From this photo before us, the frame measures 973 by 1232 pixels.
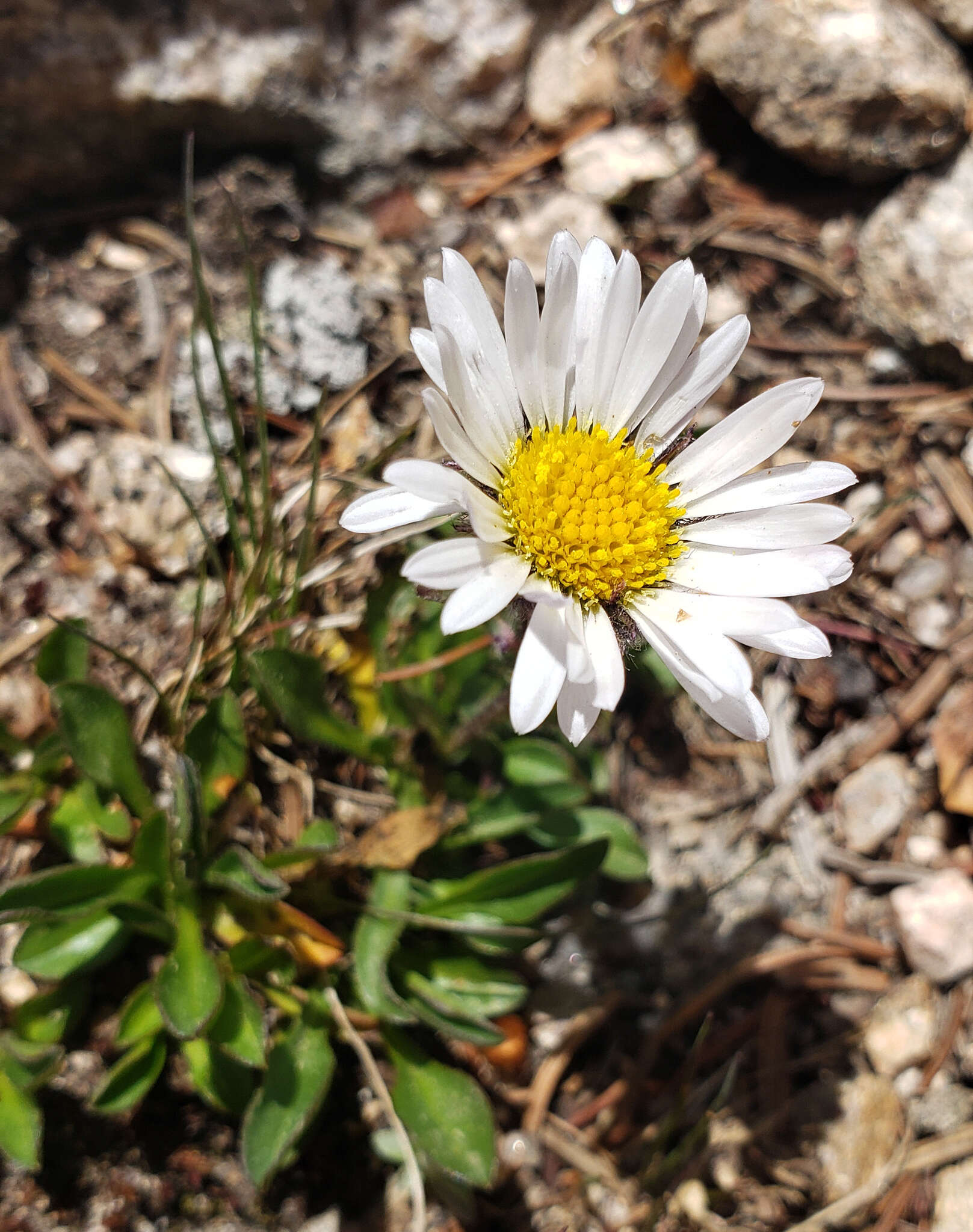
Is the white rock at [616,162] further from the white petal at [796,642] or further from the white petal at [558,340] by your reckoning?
the white petal at [796,642]

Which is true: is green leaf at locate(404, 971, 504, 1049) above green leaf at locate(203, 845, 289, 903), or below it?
below

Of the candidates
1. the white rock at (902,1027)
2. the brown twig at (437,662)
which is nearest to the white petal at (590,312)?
the brown twig at (437,662)

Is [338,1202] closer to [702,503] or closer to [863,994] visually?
[863,994]

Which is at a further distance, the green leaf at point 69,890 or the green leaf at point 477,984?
the green leaf at point 477,984

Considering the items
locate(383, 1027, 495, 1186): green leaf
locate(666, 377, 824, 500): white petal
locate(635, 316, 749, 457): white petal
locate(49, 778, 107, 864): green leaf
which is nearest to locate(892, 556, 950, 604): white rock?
locate(666, 377, 824, 500): white petal

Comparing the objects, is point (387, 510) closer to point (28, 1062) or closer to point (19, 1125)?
point (28, 1062)

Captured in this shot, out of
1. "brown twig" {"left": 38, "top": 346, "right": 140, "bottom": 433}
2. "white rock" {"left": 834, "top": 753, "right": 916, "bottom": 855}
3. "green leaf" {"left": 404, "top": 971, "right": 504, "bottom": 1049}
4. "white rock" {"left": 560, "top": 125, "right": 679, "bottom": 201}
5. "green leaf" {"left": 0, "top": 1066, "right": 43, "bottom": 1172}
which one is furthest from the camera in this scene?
"white rock" {"left": 560, "top": 125, "right": 679, "bottom": 201}

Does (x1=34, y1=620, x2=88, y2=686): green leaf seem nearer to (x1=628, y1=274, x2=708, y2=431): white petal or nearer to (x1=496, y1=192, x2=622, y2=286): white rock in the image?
(x1=628, y1=274, x2=708, y2=431): white petal
